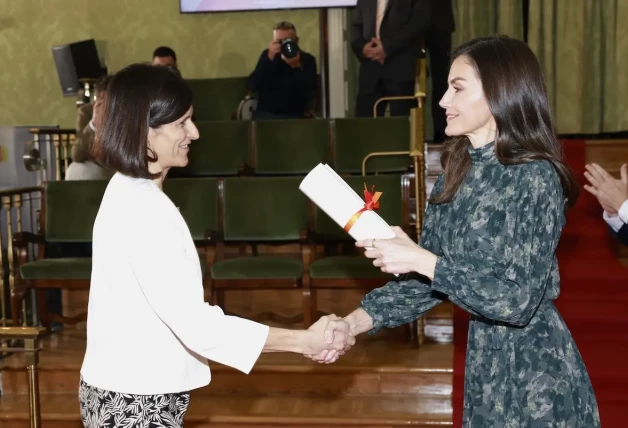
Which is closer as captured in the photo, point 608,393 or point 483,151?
point 483,151

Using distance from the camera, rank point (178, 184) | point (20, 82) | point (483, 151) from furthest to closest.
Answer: point (20, 82) < point (178, 184) < point (483, 151)

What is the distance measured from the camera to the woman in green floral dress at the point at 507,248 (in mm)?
1844

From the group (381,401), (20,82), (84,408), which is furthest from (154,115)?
(20,82)

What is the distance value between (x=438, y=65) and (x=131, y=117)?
5.24 m

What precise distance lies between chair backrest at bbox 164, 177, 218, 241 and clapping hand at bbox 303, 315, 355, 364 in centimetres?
325

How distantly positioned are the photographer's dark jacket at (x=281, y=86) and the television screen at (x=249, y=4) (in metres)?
1.26

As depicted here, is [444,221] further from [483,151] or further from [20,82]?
[20,82]

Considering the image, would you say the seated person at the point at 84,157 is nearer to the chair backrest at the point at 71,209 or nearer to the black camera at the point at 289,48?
the chair backrest at the point at 71,209

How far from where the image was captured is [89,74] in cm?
882

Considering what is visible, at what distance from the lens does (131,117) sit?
6.22 feet

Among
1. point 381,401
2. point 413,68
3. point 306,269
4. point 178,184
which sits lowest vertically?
point 381,401

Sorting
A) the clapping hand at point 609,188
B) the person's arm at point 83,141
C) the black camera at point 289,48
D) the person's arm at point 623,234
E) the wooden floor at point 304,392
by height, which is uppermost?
the black camera at point 289,48

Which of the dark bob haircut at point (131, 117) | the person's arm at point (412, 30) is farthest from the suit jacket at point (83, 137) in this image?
the dark bob haircut at point (131, 117)

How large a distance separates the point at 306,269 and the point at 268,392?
84cm
